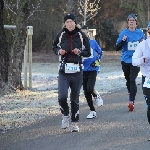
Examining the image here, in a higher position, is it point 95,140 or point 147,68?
point 147,68

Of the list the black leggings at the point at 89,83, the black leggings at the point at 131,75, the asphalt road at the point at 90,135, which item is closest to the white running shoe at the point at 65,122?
the asphalt road at the point at 90,135

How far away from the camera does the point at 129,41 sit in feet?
32.6

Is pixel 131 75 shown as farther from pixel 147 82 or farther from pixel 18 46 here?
pixel 18 46

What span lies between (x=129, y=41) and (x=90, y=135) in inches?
120

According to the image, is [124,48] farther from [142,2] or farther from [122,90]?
[142,2]

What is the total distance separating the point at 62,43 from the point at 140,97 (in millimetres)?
5220

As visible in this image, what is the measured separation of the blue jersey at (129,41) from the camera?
392 inches

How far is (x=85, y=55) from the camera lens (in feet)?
25.5

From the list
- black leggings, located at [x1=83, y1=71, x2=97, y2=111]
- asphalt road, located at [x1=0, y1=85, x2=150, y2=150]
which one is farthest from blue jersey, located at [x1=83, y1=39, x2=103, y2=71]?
asphalt road, located at [x1=0, y1=85, x2=150, y2=150]

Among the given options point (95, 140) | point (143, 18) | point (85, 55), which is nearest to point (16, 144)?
point (95, 140)

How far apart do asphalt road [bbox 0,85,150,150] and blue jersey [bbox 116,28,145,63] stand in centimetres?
123

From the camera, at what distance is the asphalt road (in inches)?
269

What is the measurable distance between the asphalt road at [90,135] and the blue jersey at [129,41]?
4.03 ft

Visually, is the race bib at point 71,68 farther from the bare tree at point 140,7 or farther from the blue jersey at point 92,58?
the bare tree at point 140,7
